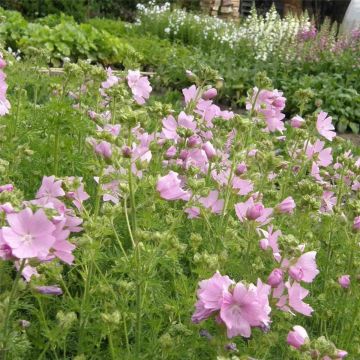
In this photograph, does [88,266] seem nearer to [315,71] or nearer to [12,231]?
[12,231]

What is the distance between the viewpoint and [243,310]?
1351 mm

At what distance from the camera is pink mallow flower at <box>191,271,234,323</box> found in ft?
4.42

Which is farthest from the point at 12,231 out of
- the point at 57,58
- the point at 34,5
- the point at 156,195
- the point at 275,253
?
the point at 34,5

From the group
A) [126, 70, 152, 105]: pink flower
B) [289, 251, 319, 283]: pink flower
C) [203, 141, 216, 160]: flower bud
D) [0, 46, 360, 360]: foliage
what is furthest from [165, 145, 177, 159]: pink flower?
[289, 251, 319, 283]: pink flower

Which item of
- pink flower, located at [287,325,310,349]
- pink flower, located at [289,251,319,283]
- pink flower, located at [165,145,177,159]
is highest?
pink flower, located at [289,251,319,283]

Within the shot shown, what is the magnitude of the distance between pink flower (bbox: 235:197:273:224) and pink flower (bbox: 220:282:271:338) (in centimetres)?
38

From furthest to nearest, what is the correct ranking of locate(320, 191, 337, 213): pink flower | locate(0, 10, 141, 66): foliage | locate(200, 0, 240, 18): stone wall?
locate(200, 0, 240, 18): stone wall → locate(0, 10, 141, 66): foliage → locate(320, 191, 337, 213): pink flower

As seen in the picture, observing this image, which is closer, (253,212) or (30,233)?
(30,233)

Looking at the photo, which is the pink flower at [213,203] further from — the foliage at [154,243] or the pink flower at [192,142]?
the pink flower at [192,142]

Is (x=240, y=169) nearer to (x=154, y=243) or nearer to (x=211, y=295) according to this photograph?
(x=154, y=243)

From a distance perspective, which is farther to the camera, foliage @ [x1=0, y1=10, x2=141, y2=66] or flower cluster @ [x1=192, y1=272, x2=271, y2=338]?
foliage @ [x1=0, y1=10, x2=141, y2=66]

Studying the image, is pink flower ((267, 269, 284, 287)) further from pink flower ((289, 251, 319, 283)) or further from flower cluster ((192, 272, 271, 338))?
flower cluster ((192, 272, 271, 338))

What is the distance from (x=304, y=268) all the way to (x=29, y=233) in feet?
2.14

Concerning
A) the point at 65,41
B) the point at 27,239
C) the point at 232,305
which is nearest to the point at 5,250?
the point at 27,239
